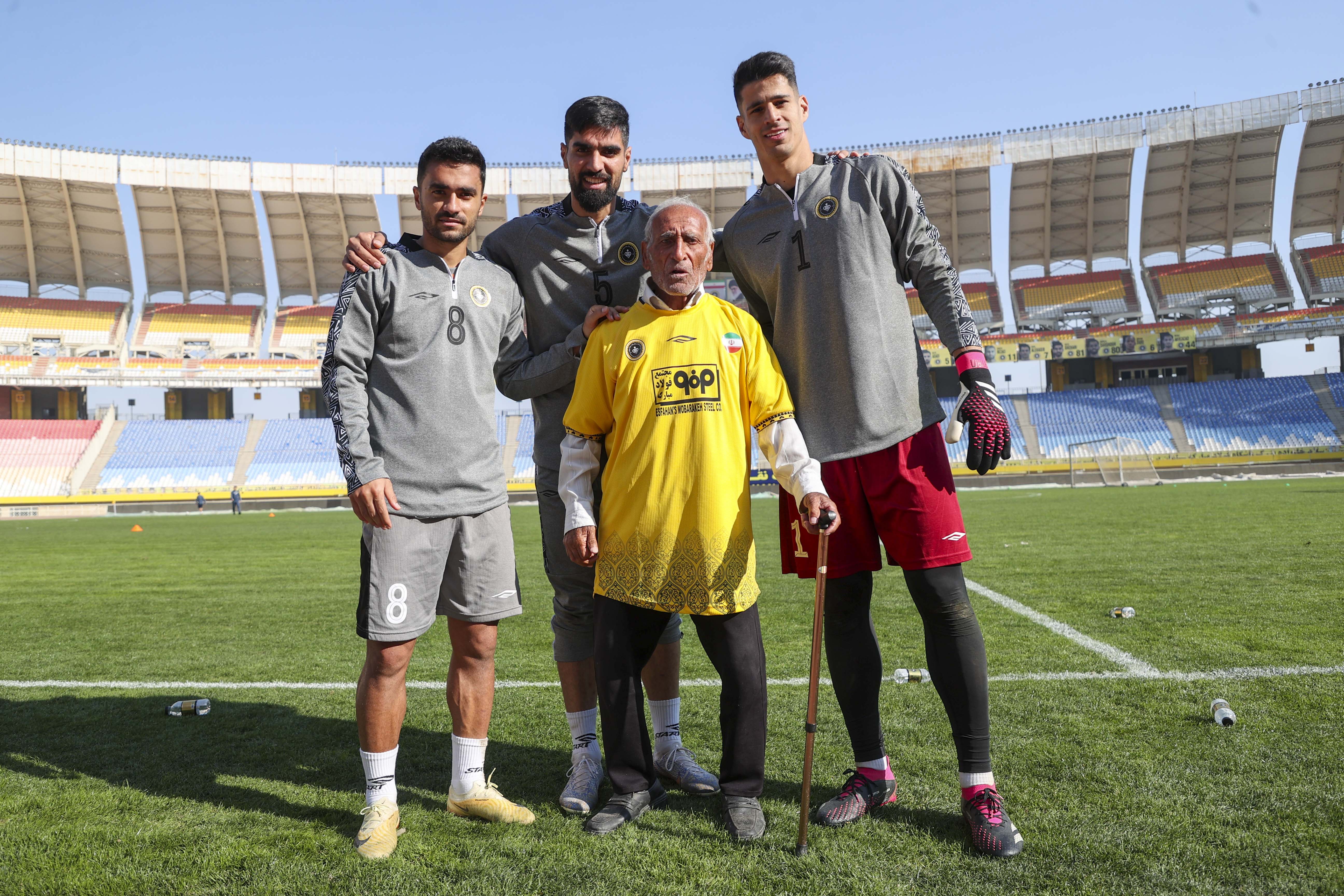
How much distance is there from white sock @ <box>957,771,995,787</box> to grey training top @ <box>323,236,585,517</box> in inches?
69.4

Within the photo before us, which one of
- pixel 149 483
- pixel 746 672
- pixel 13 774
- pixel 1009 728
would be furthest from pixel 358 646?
pixel 149 483

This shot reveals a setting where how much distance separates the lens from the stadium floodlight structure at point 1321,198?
34.2m

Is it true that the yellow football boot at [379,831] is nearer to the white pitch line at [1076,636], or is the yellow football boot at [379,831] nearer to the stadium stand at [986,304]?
the white pitch line at [1076,636]

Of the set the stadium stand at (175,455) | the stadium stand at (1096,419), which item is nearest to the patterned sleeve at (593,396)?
the stadium stand at (1096,419)

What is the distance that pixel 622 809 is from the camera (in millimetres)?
2633

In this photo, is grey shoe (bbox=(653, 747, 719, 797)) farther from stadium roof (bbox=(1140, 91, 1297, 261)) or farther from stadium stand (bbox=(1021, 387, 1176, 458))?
stadium roof (bbox=(1140, 91, 1297, 261))

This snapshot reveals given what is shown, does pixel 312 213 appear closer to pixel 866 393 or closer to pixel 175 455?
pixel 175 455

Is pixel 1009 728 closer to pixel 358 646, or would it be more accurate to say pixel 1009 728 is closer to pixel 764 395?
pixel 764 395

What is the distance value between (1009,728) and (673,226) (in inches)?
93.8

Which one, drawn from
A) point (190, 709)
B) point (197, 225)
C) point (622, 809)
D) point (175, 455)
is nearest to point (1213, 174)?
point (622, 809)

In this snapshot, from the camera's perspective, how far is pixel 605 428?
9.10 feet

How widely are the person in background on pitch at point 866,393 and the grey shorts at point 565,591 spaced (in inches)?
29.7

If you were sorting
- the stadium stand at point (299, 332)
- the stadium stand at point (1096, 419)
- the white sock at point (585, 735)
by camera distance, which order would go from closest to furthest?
the white sock at point (585, 735), the stadium stand at point (1096, 419), the stadium stand at point (299, 332)

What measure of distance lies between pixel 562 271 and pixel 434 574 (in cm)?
128
